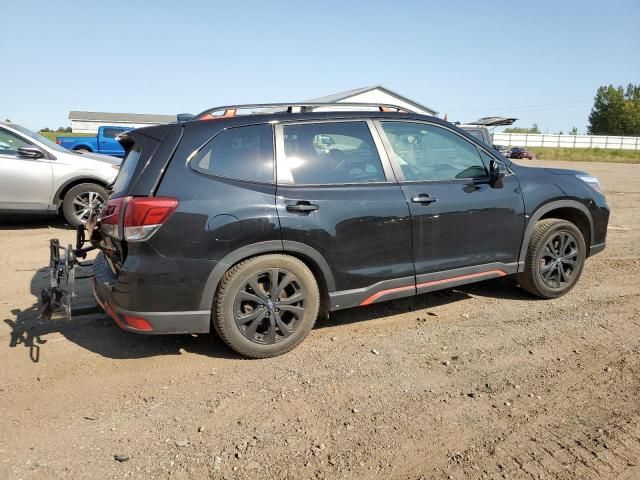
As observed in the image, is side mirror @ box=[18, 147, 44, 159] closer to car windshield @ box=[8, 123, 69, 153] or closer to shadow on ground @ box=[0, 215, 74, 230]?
car windshield @ box=[8, 123, 69, 153]

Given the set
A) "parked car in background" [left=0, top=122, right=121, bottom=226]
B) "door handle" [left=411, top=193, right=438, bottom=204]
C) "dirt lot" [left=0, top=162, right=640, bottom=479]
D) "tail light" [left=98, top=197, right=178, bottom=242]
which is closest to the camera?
"dirt lot" [left=0, top=162, right=640, bottom=479]

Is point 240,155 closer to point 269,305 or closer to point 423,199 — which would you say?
point 269,305

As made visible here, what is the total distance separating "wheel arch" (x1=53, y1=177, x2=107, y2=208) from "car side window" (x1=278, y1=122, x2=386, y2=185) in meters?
5.44

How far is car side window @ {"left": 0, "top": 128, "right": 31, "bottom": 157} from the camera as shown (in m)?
7.72

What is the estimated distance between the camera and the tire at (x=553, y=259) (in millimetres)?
4750

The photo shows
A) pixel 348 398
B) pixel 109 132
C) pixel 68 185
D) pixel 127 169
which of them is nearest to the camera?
pixel 348 398

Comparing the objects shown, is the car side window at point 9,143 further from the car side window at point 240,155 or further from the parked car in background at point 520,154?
the parked car in background at point 520,154

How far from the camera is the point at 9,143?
776 centimetres

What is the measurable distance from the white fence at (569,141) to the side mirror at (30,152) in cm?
7138

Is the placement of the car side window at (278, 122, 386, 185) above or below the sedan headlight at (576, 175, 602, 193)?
above

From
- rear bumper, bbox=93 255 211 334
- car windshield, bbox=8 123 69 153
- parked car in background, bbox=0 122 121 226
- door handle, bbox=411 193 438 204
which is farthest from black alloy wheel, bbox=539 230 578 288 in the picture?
car windshield, bbox=8 123 69 153

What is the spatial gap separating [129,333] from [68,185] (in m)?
4.76

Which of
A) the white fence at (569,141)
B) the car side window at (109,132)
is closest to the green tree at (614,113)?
the white fence at (569,141)

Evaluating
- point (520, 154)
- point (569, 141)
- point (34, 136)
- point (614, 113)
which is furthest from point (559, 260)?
point (614, 113)
